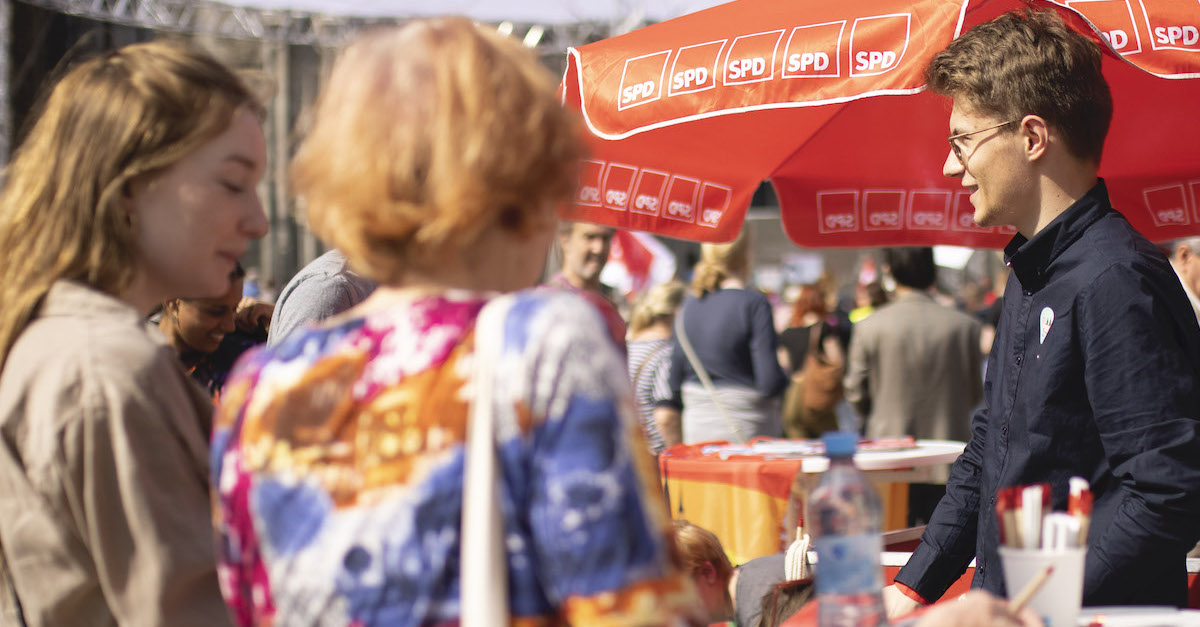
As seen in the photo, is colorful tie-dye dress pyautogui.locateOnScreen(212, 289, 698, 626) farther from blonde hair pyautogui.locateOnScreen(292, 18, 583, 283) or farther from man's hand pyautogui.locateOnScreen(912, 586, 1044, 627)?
man's hand pyautogui.locateOnScreen(912, 586, 1044, 627)

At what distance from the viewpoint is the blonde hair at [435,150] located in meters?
1.09

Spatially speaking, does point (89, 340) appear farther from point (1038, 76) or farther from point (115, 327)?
point (1038, 76)

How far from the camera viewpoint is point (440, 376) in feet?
3.51

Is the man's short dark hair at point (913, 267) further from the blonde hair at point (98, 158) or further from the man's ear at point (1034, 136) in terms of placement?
the blonde hair at point (98, 158)

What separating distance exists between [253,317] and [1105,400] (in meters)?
3.10

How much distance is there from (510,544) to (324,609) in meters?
0.22

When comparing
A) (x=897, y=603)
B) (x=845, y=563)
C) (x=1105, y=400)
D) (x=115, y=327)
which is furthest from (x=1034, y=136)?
(x=115, y=327)

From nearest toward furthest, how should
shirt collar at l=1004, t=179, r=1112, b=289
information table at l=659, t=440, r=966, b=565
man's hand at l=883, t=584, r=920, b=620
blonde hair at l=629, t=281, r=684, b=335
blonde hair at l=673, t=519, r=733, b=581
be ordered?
shirt collar at l=1004, t=179, r=1112, b=289 → man's hand at l=883, t=584, r=920, b=620 → blonde hair at l=673, t=519, r=733, b=581 → information table at l=659, t=440, r=966, b=565 → blonde hair at l=629, t=281, r=684, b=335

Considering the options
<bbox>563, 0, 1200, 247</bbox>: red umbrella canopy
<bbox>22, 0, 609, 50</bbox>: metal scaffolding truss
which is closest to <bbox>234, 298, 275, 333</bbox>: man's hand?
<bbox>563, 0, 1200, 247</bbox>: red umbrella canopy

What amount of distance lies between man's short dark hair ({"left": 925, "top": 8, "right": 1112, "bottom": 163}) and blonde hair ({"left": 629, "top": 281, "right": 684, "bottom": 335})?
489cm

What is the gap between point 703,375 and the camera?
260 inches

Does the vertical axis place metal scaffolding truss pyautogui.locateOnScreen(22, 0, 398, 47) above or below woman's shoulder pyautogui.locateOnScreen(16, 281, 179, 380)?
above

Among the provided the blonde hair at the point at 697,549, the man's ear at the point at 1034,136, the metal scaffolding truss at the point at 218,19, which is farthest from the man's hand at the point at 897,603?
the metal scaffolding truss at the point at 218,19

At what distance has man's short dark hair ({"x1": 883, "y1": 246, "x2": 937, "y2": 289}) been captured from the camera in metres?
6.57
